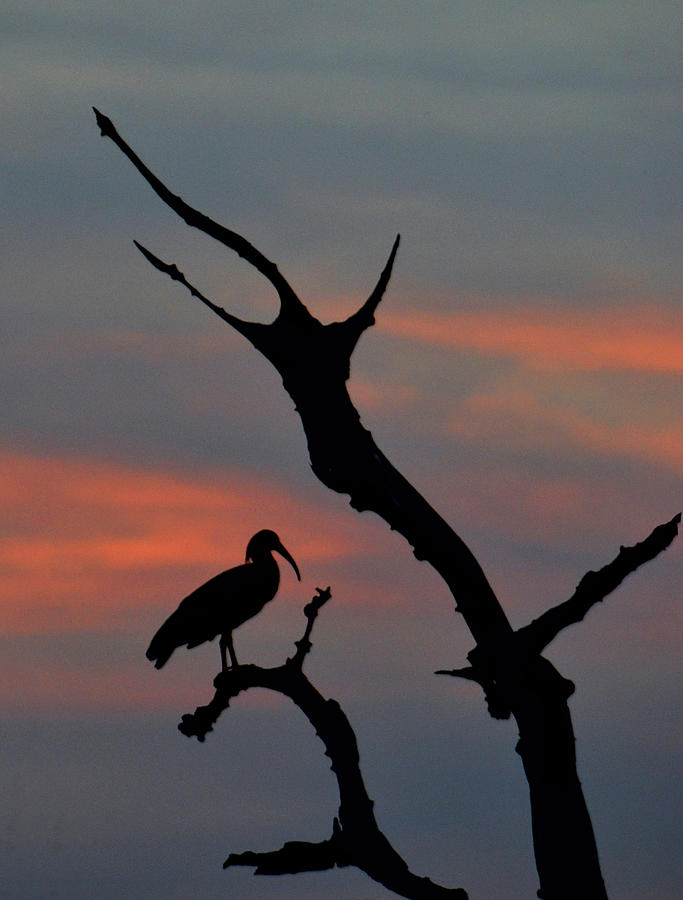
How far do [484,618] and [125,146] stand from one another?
514cm

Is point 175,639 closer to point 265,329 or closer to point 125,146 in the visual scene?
point 265,329

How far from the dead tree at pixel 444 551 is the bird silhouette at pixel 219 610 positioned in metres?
4.35

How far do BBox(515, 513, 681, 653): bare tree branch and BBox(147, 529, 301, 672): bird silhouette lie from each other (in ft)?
16.4

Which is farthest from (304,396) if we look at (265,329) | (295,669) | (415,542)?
(295,669)

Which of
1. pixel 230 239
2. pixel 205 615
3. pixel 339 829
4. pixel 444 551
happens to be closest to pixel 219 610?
pixel 205 615

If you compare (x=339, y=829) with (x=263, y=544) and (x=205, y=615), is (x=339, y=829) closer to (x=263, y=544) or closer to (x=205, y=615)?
(x=205, y=615)

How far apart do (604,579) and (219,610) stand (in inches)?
227

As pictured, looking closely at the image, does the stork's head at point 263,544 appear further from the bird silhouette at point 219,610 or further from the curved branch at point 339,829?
the curved branch at point 339,829

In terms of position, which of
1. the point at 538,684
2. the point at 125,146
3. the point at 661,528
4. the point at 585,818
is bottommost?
the point at 585,818

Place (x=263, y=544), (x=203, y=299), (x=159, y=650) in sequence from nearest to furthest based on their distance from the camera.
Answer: (x=203, y=299) < (x=159, y=650) < (x=263, y=544)

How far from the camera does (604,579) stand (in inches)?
480

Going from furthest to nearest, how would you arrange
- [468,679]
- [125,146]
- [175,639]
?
[175,639] → [468,679] → [125,146]

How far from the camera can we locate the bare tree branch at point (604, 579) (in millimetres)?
12078

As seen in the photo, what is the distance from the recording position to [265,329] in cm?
1262
